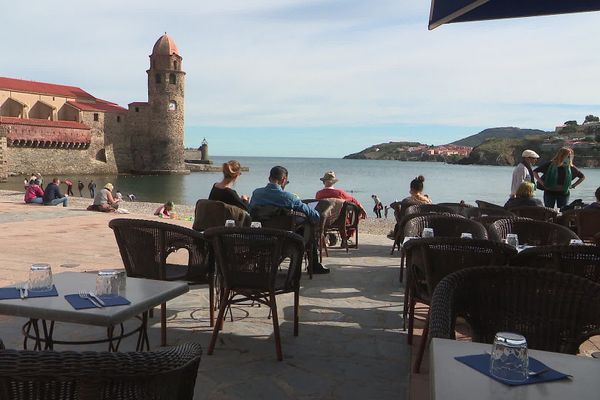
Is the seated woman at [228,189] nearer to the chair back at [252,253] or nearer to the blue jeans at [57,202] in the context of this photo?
the chair back at [252,253]

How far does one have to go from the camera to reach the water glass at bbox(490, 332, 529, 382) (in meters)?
1.40

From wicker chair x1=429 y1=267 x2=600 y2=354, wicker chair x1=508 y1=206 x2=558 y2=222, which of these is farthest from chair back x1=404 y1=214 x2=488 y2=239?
wicker chair x1=429 y1=267 x2=600 y2=354

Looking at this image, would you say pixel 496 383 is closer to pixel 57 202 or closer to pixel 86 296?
pixel 86 296

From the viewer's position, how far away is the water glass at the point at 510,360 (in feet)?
4.60

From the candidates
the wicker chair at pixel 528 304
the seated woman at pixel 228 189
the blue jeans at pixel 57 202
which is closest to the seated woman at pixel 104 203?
the blue jeans at pixel 57 202

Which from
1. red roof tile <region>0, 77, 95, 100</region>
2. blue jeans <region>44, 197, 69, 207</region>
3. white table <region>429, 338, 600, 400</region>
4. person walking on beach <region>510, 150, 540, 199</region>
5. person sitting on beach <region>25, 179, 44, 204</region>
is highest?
red roof tile <region>0, 77, 95, 100</region>

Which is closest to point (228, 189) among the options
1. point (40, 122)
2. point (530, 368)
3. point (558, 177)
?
point (530, 368)

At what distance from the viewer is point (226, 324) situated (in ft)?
11.9

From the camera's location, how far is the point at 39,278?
7.30 ft

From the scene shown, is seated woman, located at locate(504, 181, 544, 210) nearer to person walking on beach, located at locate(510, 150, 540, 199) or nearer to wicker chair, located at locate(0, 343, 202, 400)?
person walking on beach, located at locate(510, 150, 540, 199)

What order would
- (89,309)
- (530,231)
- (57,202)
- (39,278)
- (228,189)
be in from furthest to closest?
Result: (57,202), (228,189), (530,231), (39,278), (89,309)

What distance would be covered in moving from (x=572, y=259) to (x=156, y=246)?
7.05ft

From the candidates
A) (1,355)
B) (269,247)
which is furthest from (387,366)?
(1,355)

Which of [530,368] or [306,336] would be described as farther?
[306,336]
